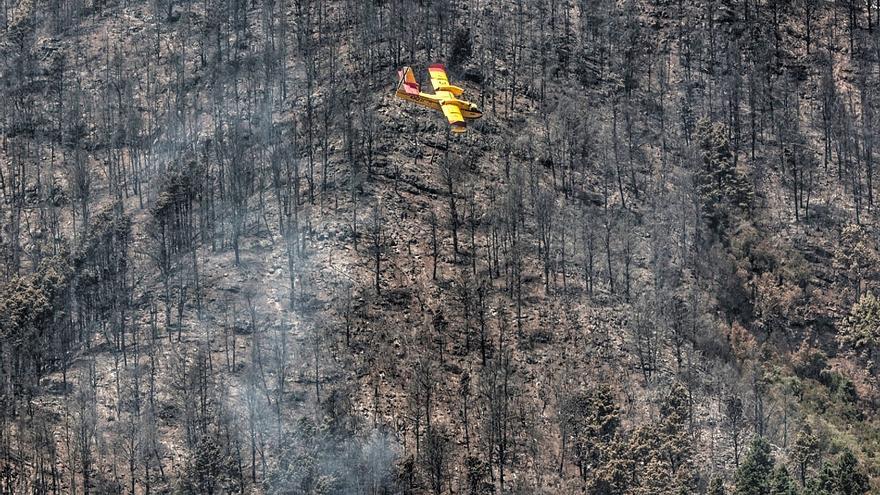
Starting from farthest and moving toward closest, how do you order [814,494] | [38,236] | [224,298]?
[38,236] → [224,298] → [814,494]

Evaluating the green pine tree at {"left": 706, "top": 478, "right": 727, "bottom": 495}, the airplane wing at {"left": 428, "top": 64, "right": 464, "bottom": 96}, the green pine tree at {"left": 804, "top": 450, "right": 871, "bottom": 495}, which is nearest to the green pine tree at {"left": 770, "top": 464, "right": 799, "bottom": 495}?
the green pine tree at {"left": 804, "top": 450, "right": 871, "bottom": 495}

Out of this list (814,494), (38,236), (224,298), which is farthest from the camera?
(38,236)

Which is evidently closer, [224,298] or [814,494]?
[814,494]

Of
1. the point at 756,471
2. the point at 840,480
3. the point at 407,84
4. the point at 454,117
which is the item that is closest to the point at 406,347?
the point at 454,117

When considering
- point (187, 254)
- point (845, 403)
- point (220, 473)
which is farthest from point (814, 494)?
point (187, 254)

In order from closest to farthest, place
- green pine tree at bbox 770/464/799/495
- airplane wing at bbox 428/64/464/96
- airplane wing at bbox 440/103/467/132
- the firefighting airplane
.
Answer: green pine tree at bbox 770/464/799/495, airplane wing at bbox 440/103/467/132, the firefighting airplane, airplane wing at bbox 428/64/464/96

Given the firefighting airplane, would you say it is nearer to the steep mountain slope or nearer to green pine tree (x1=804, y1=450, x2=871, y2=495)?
the steep mountain slope

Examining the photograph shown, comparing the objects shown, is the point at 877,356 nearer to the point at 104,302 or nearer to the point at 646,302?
the point at 646,302
